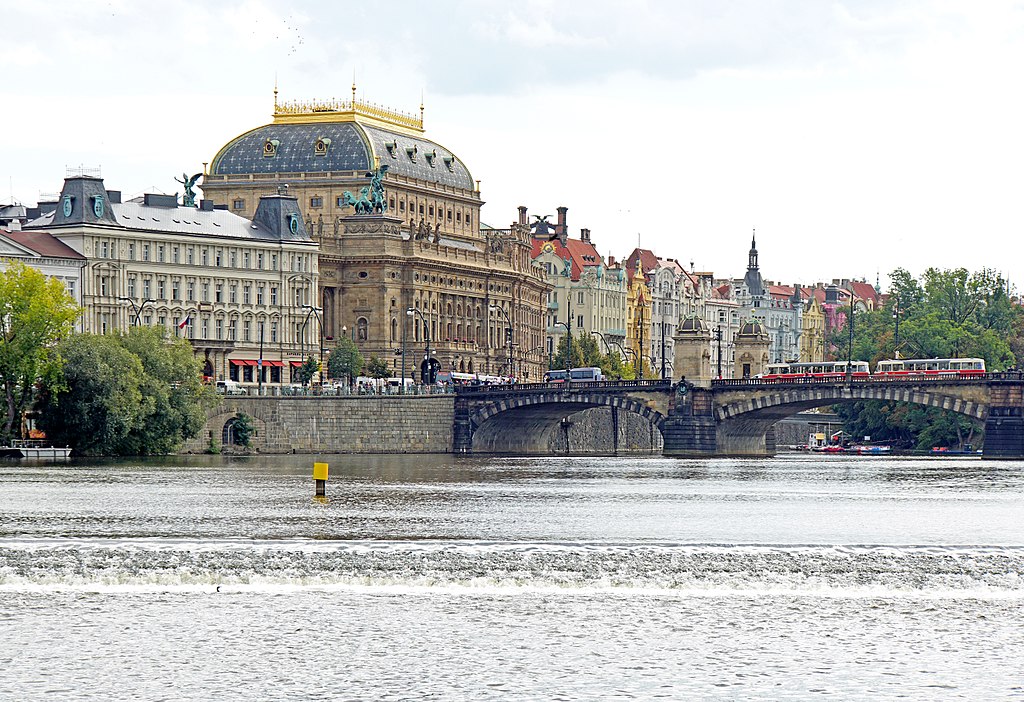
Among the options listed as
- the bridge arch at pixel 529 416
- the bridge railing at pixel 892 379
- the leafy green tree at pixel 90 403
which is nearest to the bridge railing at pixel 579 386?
the bridge arch at pixel 529 416

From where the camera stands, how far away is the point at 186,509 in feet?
267

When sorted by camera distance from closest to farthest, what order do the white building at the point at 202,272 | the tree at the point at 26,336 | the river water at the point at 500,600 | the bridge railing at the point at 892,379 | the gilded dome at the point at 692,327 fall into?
the river water at the point at 500,600 → the tree at the point at 26,336 → the bridge railing at the point at 892,379 → the gilded dome at the point at 692,327 → the white building at the point at 202,272

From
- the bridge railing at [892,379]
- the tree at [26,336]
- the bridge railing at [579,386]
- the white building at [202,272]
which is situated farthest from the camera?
the white building at [202,272]

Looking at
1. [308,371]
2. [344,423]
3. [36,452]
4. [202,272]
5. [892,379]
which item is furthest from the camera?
[308,371]

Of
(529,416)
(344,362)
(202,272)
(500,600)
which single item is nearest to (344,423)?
(529,416)

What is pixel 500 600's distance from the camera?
2168 inches

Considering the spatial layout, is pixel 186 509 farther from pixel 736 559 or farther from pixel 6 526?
pixel 736 559

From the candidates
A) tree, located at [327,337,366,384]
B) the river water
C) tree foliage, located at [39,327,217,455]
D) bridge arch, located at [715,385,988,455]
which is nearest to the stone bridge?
bridge arch, located at [715,385,988,455]

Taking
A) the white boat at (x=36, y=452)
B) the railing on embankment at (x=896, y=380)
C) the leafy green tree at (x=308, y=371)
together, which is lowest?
the white boat at (x=36, y=452)

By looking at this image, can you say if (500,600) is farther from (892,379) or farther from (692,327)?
(692,327)

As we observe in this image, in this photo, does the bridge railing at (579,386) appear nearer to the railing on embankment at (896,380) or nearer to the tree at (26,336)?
the railing on embankment at (896,380)

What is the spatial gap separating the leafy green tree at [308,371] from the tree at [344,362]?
5.20 meters

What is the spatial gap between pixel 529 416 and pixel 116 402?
5332 centimetres

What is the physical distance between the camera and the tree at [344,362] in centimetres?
19559
